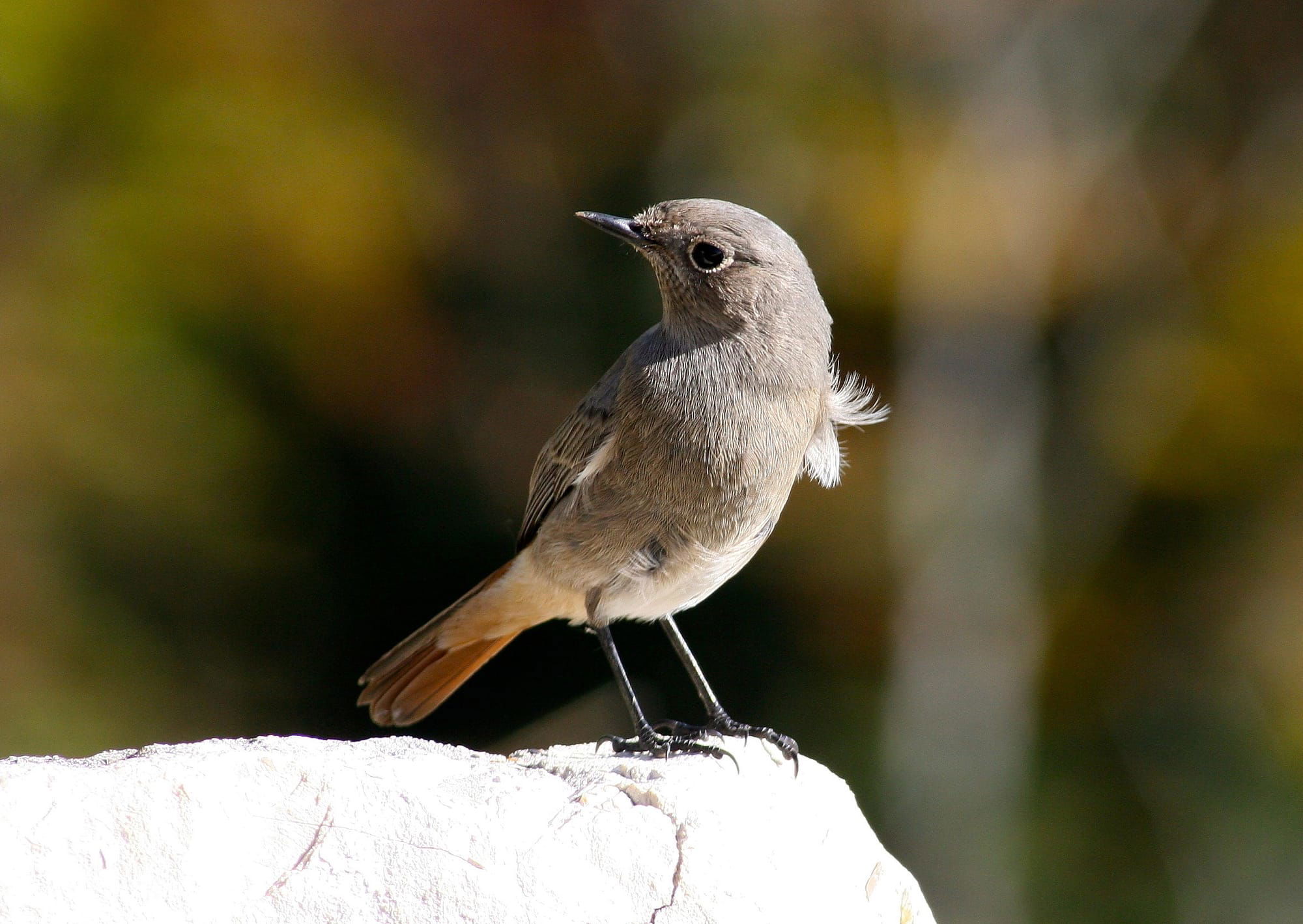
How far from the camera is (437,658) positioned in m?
4.45

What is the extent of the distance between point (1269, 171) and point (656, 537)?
4.08m

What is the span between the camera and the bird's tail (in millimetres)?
4336

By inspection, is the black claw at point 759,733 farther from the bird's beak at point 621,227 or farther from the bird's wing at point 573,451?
the bird's beak at point 621,227

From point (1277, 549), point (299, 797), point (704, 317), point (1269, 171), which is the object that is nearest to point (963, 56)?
point (1269, 171)

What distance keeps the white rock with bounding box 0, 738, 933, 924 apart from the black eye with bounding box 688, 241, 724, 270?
1568 mm

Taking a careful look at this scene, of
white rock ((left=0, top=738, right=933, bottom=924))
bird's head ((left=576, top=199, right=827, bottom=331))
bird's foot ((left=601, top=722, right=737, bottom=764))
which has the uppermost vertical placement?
bird's head ((left=576, top=199, right=827, bottom=331))

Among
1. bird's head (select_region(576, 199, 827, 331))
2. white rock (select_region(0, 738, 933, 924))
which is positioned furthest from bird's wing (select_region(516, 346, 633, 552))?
white rock (select_region(0, 738, 933, 924))

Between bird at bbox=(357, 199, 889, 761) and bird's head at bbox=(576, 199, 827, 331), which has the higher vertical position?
bird's head at bbox=(576, 199, 827, 331)

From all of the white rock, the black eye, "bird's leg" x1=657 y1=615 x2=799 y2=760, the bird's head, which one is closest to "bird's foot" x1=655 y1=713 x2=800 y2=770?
"bird's leg" x1=657 y1=615 x2=799 y2=760

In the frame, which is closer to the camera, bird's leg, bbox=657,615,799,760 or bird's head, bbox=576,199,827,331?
bird's leg, bbox=657,615,799,760

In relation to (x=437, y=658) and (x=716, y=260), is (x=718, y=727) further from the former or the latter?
(x=716, y=260)

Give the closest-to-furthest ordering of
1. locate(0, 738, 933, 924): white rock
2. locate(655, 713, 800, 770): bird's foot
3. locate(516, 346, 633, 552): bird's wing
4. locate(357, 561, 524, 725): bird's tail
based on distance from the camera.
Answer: locate(0, 738, 933, 924): white rock, locate(655, 713, 800, 770): bird's foot, locate(516, 346, 633, 552): bird's wing, locate(357, 561, 524, 725): bird's tail

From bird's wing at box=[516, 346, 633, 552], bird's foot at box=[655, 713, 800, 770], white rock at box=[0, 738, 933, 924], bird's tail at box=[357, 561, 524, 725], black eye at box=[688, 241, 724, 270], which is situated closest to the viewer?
white rock at box=[0, 738, 933, 924]

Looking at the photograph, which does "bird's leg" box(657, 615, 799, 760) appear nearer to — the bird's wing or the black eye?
the bird's wing
